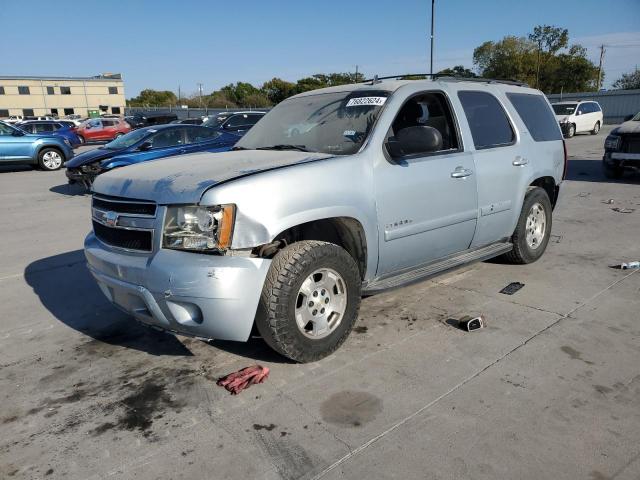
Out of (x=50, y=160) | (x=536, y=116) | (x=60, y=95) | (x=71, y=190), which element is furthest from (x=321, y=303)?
(x=60, y=95)

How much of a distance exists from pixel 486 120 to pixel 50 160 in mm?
16079

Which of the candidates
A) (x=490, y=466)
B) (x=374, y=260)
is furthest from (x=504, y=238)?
(x=490, y=466)

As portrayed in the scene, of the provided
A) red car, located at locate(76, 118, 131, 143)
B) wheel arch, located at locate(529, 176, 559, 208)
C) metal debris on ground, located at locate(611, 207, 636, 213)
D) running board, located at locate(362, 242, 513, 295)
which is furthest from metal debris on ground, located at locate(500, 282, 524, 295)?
red car, located at locate(76, 118, 131, 143)

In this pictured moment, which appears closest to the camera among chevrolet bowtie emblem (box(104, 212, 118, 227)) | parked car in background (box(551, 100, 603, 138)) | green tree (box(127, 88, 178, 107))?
chevrolet bowtie emblem (box(104, 212, 118, 227))

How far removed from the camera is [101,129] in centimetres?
2789

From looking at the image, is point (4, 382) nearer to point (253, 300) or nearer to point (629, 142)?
point (253, 300)

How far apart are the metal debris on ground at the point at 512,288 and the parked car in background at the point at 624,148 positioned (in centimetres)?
747

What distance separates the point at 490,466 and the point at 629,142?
10314mm

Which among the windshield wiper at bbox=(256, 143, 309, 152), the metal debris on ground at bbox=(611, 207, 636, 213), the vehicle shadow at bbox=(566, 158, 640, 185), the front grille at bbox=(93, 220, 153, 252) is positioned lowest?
the metal debris on ground at bbox=(611, 207, 636, 213)

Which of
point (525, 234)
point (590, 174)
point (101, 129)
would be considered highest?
point (101, 129)

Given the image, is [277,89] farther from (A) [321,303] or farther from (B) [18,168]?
(A) [321,303]

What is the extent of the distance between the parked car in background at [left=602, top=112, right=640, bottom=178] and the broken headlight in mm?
10323

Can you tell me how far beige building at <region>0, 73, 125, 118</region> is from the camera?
260 feet

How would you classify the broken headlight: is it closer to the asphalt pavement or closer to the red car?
the asphalt pavement
